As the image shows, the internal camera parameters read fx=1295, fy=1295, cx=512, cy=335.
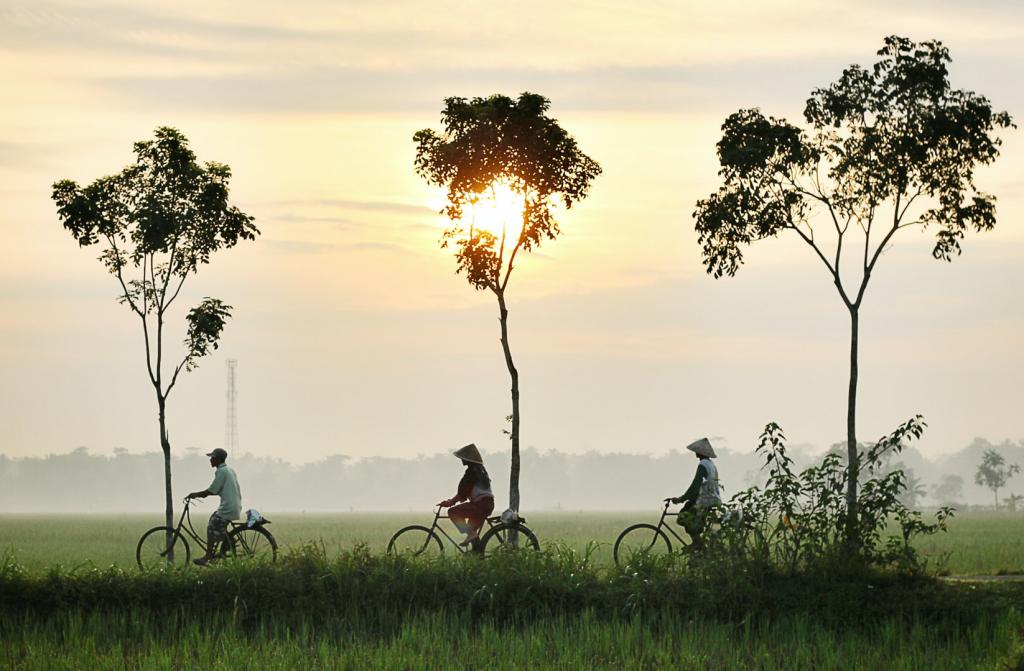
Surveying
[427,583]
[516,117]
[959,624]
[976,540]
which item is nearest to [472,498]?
[427,583]

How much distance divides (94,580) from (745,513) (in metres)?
10.2

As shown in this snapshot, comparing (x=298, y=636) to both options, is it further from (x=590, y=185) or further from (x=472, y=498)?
(x=590, y=185)

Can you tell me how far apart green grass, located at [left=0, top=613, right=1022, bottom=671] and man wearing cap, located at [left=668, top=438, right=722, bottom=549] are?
233 cm

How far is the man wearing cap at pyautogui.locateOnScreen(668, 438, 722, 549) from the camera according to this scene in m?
20.7

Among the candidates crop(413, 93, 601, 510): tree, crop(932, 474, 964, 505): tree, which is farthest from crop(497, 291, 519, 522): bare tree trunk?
crop(932, 474, 964, 505): tree

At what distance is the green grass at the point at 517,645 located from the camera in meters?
15.9

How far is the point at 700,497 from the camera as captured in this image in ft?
69.4

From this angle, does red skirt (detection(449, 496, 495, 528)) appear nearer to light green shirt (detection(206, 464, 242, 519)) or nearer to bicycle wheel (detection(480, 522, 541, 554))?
bicycle wheel (detection(480, 522, 541, 554))

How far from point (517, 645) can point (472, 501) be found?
5599 mm

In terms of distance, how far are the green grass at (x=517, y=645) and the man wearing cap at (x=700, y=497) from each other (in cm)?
233

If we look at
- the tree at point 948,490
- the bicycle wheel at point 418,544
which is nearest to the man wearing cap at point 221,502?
the bicycle wheel at point 418,544

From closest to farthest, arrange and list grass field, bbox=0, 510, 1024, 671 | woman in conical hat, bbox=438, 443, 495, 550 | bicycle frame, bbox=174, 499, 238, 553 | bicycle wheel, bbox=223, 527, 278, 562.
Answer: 1. grass field, bbox=0, 510, 1024, 671
2. woman in conical hat, bbox=438, 443, 495, 550
3. bicycle wheel, bbox=223, 527, 278, 562
4. bicycle frame, bbox=174, 499, 238, 553

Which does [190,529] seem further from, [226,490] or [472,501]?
[472,501]

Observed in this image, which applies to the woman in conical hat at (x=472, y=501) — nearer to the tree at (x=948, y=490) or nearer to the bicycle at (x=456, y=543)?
the bicycle at (x=456, y=543)
